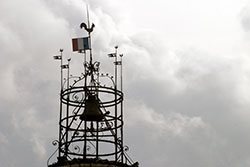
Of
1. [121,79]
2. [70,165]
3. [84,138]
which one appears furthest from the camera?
[121,79]

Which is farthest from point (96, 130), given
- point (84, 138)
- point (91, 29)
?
point (91, 29)

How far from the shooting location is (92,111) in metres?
31.2

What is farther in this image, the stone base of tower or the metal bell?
the metal bell

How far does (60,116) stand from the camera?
31.2m

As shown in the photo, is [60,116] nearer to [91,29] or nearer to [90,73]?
[90,73]

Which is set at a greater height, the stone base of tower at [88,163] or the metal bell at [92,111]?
the metal bell at [92,111]

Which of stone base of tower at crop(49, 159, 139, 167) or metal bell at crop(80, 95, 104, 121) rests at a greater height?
metal bell at crop(80, 95, 104, 121)

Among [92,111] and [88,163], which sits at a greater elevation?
[92,111]

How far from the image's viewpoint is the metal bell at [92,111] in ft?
102

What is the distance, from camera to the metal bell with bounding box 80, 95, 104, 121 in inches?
1224

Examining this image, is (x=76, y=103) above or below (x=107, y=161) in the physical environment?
above

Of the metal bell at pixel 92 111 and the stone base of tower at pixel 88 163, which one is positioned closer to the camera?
the stone base of tower at pixel 88 163

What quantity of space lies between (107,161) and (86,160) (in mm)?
1089

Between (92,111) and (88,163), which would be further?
(92,111)
